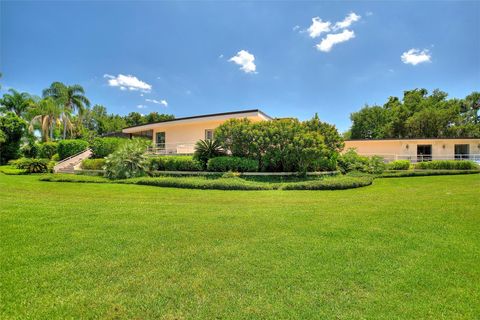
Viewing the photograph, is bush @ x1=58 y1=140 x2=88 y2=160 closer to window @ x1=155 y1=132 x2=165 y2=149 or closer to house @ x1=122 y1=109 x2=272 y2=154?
house @ x1=122 y1=109 x2=272 y2=154

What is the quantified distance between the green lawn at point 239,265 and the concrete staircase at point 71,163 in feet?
52.8

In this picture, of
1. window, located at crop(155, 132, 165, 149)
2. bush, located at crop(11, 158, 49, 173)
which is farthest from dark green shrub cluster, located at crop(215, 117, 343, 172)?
bush, located at crop(11, 158, 49, 173)

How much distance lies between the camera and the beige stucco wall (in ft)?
87.2

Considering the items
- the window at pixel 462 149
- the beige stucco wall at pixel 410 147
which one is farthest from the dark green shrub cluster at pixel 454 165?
the window at pixel 462 149

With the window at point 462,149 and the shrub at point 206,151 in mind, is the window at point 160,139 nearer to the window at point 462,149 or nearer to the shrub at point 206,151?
the shrub at point 206,151

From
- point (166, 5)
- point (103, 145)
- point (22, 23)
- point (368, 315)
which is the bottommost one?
point (368, 315)

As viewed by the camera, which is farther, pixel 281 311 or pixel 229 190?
pixel 229 190

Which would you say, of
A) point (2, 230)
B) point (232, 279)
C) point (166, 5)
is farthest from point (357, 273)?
point (166, 5)

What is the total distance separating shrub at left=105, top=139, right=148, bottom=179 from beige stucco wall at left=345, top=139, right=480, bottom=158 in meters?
21.7

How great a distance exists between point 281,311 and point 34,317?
8.10 ft

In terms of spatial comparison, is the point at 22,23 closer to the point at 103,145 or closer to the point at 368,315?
the point at 103,145

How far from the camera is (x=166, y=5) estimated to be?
454 inches

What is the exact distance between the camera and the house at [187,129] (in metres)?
19.3

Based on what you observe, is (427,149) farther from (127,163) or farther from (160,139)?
(127,163)
